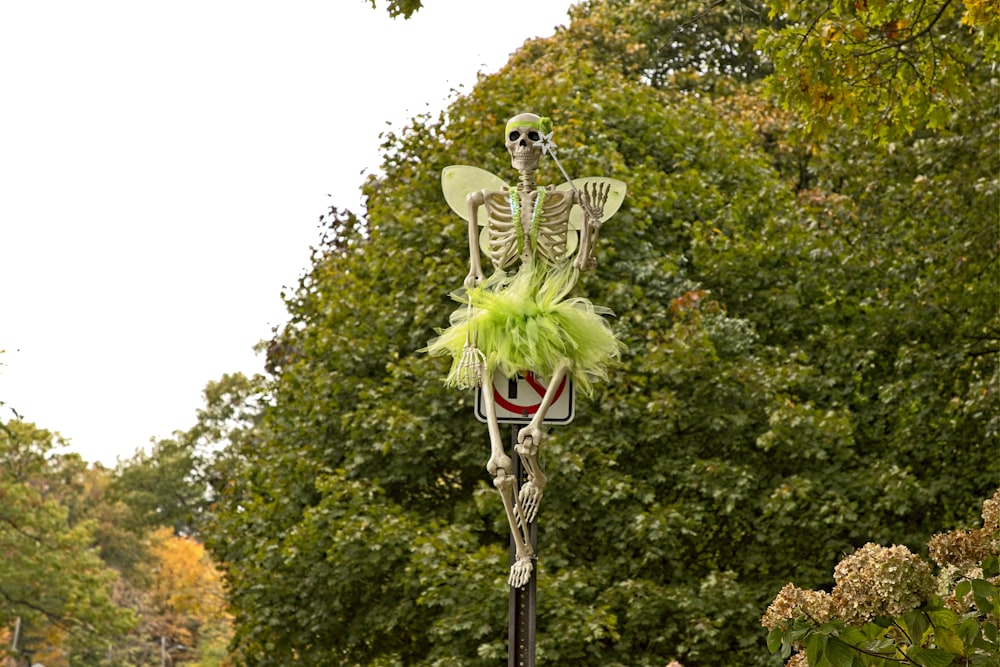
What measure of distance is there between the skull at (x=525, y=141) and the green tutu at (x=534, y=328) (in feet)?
1.47

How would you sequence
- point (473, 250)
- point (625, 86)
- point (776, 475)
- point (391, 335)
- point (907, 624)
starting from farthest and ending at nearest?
point (625, 86)
point (391, 335)
point (776, 475)
point (473, 250)
point (907, 624)

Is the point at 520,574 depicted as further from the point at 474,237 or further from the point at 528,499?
the point at 474,237

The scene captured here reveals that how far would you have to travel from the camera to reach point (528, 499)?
6145mm

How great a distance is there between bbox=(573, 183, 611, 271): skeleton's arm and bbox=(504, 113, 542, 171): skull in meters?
0.25

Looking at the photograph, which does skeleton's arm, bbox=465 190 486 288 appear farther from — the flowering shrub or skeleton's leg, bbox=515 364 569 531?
the flowering shrub

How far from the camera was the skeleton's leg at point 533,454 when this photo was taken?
6.07 m

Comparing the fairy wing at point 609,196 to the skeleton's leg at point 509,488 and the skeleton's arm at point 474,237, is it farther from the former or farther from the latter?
the skeleton's leg at point 509,488

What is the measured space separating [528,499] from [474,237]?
1240 millimetres

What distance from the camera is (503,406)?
622cm

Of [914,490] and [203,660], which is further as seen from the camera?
[203,660]

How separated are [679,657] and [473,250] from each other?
615 centimetres

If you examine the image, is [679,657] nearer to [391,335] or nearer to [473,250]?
[391,335]

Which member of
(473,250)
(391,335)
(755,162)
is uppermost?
(755,162)

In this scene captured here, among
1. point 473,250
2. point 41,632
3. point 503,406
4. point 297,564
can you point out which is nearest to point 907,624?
point 503,406
